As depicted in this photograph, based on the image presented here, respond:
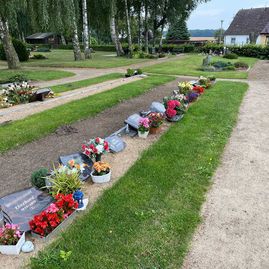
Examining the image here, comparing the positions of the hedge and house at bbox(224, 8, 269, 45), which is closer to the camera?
the hedge

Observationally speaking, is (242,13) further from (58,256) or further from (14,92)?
(58,256)

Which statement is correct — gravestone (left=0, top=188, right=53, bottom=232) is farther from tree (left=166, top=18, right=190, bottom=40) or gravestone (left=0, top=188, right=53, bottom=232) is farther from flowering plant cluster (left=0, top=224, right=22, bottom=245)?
tree (left=166, top=18, right=190, bottom=40)

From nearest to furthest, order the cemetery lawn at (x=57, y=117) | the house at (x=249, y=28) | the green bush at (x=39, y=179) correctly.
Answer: the green bush at (x=39, y=179) → the cemetery lawn at (x=57, y=117) → the house at (x=249, y=28)

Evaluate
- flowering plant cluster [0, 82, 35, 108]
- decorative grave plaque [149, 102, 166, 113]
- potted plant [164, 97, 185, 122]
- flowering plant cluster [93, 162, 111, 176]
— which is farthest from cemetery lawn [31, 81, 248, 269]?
flowering plant cluster [0, 82, 35, 108]

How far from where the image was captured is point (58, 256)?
3682 mm

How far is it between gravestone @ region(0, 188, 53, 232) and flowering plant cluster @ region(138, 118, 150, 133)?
3.72 meters

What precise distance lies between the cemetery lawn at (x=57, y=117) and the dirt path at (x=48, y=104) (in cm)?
49

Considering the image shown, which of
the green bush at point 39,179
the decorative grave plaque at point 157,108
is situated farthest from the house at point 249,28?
the green bush at point 39,179

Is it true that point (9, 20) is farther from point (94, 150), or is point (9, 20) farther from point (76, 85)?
point (94, 150)

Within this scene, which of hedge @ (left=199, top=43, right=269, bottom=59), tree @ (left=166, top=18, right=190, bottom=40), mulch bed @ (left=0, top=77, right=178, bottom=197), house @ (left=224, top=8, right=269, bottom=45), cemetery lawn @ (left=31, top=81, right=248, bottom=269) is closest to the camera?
cemetery lawn @ (left=31, top=81, right=248, bottom=269)

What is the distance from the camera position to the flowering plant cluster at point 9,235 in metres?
3.74

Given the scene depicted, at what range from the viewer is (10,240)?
3.74 metres

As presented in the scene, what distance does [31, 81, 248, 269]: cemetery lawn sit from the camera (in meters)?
3.70

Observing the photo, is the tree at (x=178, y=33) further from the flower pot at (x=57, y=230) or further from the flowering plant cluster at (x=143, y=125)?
the flower pot at (x=57, y=230)
